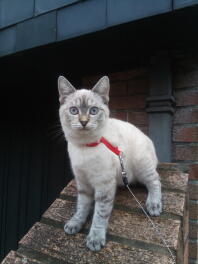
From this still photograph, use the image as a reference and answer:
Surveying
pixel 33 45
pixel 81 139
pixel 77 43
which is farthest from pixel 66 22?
pixel 81 139

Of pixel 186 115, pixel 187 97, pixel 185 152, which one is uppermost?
pixel 187 97

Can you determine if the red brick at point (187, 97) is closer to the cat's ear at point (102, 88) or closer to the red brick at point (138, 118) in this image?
the red brick at point (138, 118)

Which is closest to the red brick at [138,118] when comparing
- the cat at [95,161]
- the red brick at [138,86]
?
the red brick at [138,86]

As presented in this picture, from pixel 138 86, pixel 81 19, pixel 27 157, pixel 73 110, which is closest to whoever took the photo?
pixel 73 110

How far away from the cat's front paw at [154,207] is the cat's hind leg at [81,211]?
1.17 feet

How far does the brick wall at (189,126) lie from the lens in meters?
2.21

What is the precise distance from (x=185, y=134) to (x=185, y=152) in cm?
14

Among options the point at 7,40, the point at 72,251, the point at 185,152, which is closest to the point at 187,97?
the point at 185,152

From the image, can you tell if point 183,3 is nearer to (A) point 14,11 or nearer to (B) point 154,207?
(B) point 154,207

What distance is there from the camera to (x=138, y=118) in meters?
2.59

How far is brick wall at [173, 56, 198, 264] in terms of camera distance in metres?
2.21

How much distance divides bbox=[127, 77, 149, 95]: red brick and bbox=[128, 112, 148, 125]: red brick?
193mm

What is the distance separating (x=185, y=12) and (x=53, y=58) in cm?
125

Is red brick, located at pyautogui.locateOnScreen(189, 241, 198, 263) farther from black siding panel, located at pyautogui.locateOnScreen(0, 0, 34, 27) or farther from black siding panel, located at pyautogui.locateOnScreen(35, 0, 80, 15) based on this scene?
black siding panel, located at pyautogui.locateOnScreen(0, 0, 34, 27)
